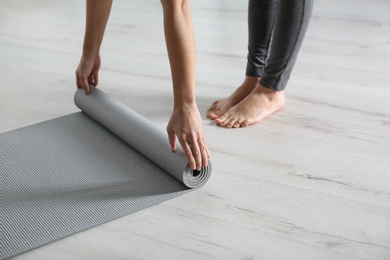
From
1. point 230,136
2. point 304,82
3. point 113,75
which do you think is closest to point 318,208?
point 230,136

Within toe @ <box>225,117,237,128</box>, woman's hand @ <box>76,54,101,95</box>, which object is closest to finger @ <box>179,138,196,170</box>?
toe @ <box>225,117,237,128</box>

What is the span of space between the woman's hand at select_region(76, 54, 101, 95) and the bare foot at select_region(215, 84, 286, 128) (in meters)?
0.48

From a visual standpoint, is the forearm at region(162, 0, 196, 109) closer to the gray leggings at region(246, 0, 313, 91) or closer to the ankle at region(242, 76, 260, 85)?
the gray leggings at region(246, 0, 313, 91)

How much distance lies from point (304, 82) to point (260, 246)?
119cm

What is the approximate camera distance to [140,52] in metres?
3.24

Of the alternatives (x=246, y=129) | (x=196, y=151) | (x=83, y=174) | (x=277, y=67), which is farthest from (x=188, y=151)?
(x=277, y=67)

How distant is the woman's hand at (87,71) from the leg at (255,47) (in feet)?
1.46

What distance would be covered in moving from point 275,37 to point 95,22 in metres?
0.63

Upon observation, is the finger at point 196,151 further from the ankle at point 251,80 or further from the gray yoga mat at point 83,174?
A: the ankle at point 251,80

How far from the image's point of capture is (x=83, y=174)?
6.77ft

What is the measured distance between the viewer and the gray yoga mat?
5.98ft

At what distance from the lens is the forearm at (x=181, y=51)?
1824 mm

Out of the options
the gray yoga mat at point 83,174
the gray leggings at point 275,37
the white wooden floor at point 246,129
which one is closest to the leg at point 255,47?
the gray leggings at point 275,37

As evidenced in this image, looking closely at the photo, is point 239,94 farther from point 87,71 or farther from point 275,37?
point 87,71
